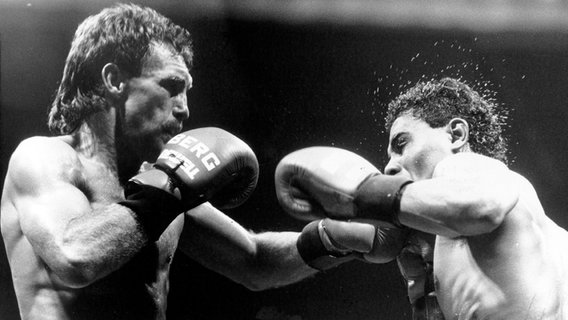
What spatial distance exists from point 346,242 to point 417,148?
32 centimetres

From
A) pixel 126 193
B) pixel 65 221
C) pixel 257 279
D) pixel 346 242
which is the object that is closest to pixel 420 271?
pixel 346 242

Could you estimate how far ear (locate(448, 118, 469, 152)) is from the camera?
165cm

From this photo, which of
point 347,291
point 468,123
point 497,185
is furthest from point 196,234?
point 497,185

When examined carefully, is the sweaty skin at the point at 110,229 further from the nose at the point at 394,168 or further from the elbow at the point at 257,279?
the nose at the point at 394,168

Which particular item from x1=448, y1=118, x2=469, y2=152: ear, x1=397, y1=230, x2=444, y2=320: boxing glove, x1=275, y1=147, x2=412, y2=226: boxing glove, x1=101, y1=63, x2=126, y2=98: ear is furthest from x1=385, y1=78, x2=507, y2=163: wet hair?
x1=101, y1=63, x2=126, y2=98: ear

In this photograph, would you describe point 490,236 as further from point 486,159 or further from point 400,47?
point 400,47

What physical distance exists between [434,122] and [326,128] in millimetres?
459

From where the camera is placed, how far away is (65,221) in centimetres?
140

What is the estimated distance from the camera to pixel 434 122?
168 cm

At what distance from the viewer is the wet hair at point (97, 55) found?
1.75 meters

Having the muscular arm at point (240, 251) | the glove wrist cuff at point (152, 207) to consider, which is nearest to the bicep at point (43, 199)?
the glove wrist cuff at point (152, 207)

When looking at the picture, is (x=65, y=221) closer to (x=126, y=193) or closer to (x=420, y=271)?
(x=126, y=193)

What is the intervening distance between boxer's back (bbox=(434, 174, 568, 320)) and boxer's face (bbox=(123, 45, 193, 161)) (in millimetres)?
834

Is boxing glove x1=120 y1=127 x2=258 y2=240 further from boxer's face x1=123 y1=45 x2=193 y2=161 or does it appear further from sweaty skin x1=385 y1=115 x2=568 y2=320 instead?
sweaty skin x1=385 y1=115 x2=568 y2=320
